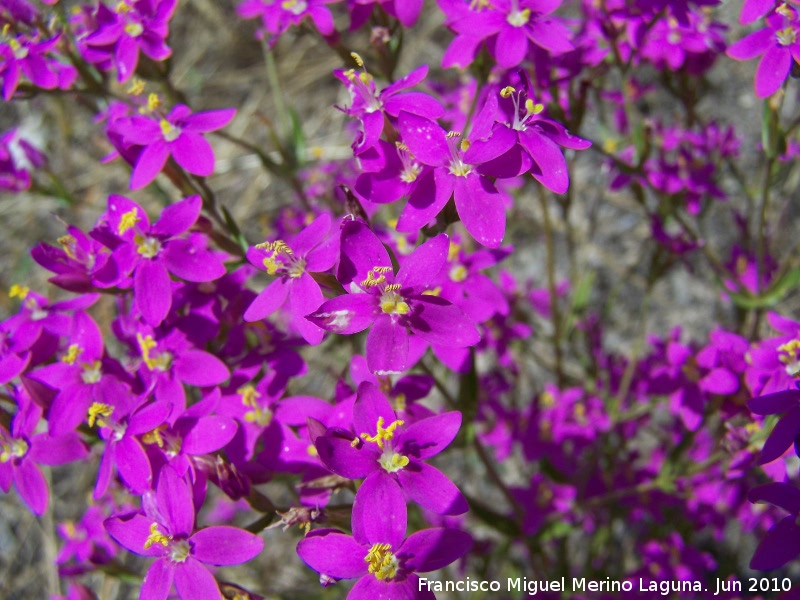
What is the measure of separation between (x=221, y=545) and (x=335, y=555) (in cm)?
30

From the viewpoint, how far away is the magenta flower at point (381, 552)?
153 cm

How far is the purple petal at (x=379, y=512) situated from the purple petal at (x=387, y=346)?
0.25m

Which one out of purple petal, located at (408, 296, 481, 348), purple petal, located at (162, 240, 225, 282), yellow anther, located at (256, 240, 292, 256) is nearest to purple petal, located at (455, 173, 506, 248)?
purple petal, located at (408, 296, 481, 348)

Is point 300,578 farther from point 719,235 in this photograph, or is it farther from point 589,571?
point 719,235

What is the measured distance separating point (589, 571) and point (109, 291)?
7.36 feet

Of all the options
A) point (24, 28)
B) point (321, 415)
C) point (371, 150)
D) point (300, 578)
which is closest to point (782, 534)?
point (321, 415)

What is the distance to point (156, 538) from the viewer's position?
1.60m

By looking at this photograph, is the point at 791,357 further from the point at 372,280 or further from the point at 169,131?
the point at 169,131

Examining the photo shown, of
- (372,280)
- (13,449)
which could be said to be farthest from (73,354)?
(372,280)

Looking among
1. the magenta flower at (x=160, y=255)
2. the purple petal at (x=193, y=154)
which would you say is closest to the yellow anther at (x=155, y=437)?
the magenta flower at (x=160, y=255)

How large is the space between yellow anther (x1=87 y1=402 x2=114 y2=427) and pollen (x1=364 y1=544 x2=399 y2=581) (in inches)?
30.2

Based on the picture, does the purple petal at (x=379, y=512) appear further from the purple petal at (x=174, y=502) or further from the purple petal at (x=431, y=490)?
the purple petal at (x=174, y=502)

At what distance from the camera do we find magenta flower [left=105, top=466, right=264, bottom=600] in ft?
5.37

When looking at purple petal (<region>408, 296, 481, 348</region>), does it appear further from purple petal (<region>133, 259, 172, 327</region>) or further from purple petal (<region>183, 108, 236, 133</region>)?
purple petal (<region>183, 108, 236, 133</region>)
